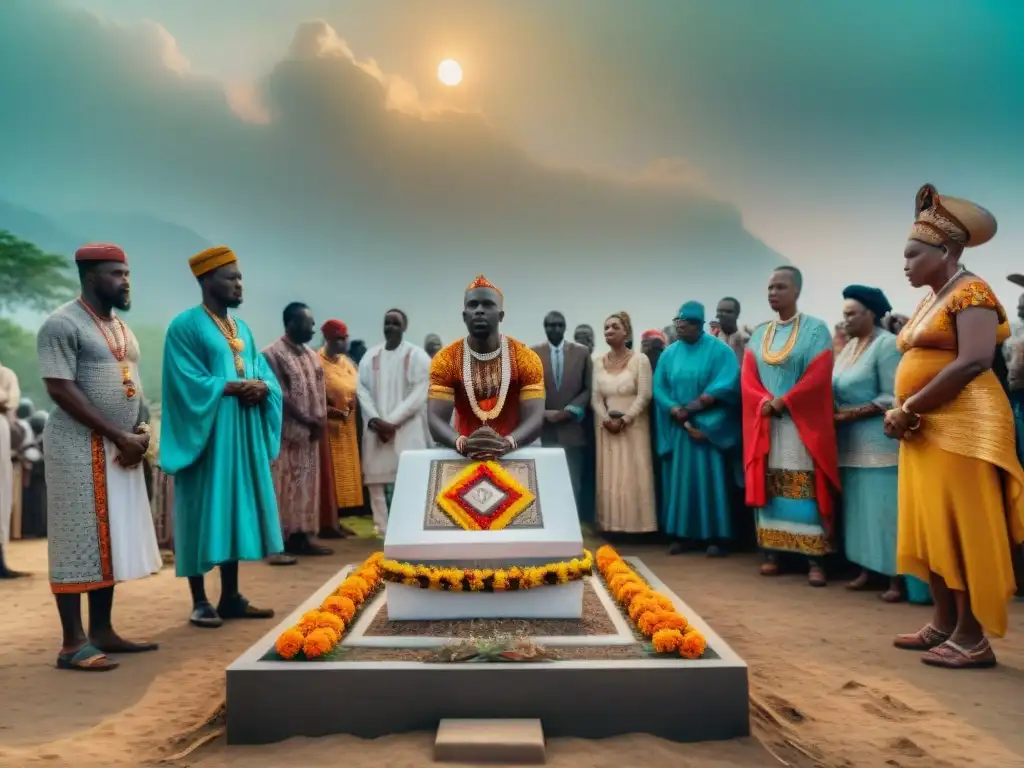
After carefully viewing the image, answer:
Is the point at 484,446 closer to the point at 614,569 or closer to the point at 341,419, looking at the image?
the point at 614,569

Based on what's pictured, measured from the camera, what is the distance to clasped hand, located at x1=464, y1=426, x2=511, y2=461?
427 centimetres

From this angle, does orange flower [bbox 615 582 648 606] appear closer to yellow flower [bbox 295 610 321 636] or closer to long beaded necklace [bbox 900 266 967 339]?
yellow flower [bbox 295 610 321 636]

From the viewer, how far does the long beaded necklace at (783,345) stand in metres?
5.93

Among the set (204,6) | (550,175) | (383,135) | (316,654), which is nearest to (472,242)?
(550,175)

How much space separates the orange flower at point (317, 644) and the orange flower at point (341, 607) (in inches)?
19.6

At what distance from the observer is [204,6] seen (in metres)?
20.0

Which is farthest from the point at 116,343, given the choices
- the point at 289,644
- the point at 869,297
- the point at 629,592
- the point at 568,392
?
the point at 869,297

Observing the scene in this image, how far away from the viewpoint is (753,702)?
3.37 meters

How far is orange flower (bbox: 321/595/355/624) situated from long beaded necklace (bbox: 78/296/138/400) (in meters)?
1.58

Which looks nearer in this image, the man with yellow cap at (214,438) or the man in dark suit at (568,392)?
the man with yellow cap at (214,438)

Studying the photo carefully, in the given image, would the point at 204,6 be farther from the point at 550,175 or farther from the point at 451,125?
the point at 550,175

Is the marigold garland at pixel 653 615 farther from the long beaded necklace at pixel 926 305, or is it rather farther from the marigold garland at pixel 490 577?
the long beaded necklace at pixel 926 305

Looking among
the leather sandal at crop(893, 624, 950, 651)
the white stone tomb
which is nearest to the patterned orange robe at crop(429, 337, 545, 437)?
the white stone tomb

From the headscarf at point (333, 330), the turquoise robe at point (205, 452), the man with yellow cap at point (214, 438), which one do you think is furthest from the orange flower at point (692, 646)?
the headscarf at point (333, 330)
